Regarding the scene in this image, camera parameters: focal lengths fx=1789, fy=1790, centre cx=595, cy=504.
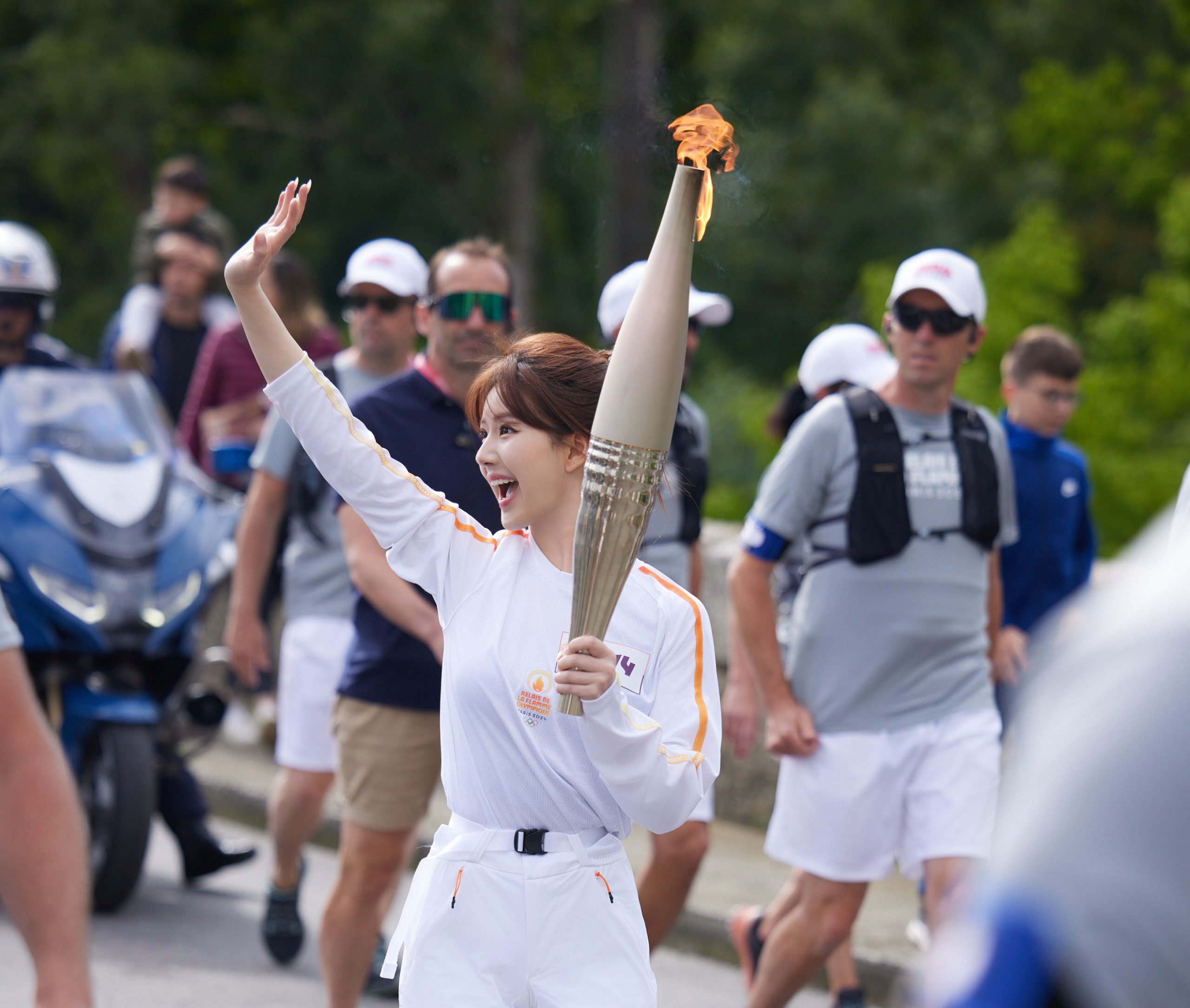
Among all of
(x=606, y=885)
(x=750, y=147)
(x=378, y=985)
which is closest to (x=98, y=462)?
(x=378, y=985)

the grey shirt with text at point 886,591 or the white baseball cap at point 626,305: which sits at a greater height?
the white baseball cap at point 626,305

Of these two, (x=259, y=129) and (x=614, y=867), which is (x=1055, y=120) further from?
(x=614, y=867)

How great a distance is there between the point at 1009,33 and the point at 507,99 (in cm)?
989

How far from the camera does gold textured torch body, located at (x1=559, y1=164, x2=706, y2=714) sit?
2523 mm

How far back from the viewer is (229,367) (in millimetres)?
8102

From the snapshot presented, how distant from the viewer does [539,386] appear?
2.98 m

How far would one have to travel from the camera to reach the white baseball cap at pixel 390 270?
5840 mm

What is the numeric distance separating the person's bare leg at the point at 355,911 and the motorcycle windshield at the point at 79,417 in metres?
2.46

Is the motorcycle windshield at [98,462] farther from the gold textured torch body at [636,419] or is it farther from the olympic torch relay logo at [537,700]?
the gold textured torch body at [636,419]

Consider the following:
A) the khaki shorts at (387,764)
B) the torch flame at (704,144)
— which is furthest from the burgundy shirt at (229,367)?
the torch flame at (704,144)

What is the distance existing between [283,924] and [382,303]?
2053 millimetres

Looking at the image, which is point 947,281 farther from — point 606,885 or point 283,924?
point 283,924

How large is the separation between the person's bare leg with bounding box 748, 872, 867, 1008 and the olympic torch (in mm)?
2316

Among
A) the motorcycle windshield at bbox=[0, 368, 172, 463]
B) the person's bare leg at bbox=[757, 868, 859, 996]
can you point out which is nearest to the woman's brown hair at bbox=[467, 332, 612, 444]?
the person's bare leg at bbox=[757, 868, 859, 996]
